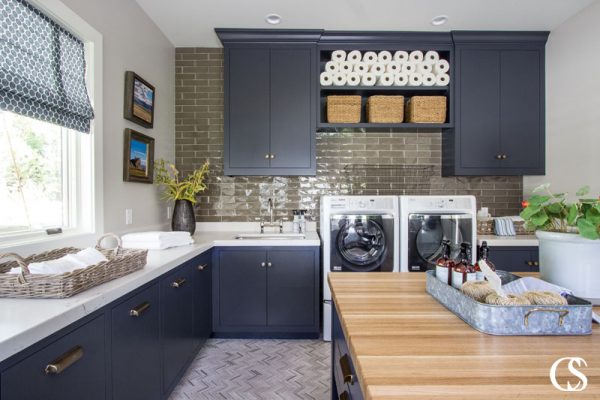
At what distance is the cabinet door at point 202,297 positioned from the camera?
228 centimetres

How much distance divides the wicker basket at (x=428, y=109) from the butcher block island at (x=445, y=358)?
234 cm

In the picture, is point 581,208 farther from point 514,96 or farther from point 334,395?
point 514,96

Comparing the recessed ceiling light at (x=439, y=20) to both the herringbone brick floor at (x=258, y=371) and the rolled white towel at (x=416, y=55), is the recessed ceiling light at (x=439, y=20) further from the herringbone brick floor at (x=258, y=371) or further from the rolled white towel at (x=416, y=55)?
the herringbone brick floor at (x=258, y=371)

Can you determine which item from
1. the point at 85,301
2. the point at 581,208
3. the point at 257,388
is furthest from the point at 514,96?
the point at 85,301

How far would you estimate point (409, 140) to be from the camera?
10.8ft

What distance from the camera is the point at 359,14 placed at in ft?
8.80

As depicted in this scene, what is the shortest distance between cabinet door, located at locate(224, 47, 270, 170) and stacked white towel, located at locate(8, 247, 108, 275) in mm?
1657

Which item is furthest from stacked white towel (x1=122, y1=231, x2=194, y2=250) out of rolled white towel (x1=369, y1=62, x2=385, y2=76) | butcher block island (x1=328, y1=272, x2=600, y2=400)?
rolled white towel (x1=369, y1=62, x2=385, y2=76)

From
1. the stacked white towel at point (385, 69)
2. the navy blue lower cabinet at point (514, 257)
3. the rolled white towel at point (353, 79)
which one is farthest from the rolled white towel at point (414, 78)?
the navy blue lower cabinet at point (514, 257)

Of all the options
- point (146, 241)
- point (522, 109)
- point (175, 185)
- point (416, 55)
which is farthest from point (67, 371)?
point (522, 109)

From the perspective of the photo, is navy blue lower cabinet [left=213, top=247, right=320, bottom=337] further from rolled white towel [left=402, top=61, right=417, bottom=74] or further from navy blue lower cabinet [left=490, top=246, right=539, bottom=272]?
rolled white towel [left=402, top=61, right=417, bottom=74]

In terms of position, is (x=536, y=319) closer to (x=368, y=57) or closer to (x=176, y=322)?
(x=176, y=322)

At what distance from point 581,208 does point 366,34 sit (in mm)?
2564

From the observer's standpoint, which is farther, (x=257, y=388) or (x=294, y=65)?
(x=294, y=65)
